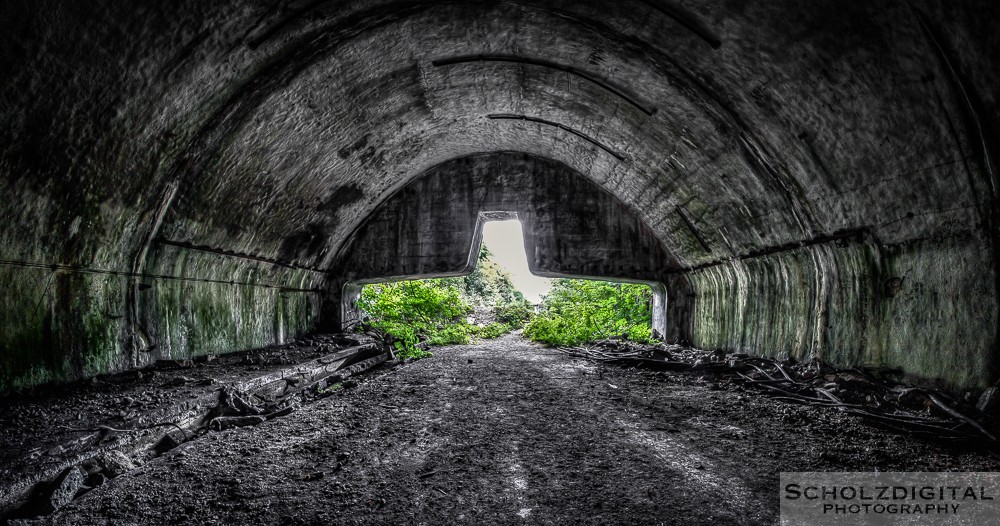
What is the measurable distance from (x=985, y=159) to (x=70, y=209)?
7748 mm

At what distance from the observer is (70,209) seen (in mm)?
4527

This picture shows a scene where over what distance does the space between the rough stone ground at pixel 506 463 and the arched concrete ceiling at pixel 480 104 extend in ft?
7.35

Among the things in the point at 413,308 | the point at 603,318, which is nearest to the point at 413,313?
the point at 413,308

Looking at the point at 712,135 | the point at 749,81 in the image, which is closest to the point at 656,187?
the point at 712,135

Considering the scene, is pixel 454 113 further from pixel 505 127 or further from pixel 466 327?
pixel 466 327

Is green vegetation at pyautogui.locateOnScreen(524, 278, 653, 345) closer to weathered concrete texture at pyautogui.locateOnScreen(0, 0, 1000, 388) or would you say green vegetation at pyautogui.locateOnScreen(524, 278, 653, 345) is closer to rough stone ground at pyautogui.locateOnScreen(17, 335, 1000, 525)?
weathered concrete texture at pyautogui.locateOnScreen(0, 0, 1000, 388)

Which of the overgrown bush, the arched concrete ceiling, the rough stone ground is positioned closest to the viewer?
the rough stone ground

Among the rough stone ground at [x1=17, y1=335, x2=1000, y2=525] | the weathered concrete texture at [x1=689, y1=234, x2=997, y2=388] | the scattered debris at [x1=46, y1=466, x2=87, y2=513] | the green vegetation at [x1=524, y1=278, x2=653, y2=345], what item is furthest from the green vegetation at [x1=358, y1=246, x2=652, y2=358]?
the scattered debris at [x1=46, y1=466, x2=87, y2=513]

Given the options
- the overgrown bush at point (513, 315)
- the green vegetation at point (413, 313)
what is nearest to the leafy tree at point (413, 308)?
the green vegetation at point (413, 313)

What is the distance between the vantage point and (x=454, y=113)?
8.36 m

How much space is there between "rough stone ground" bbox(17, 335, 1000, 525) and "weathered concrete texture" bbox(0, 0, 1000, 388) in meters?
1.66

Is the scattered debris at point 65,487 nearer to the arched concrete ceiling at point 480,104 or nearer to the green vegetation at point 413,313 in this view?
the arched concrete ceiling at point 480,104

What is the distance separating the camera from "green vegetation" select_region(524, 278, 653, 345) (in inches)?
488

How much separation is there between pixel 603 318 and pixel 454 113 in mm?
7298
